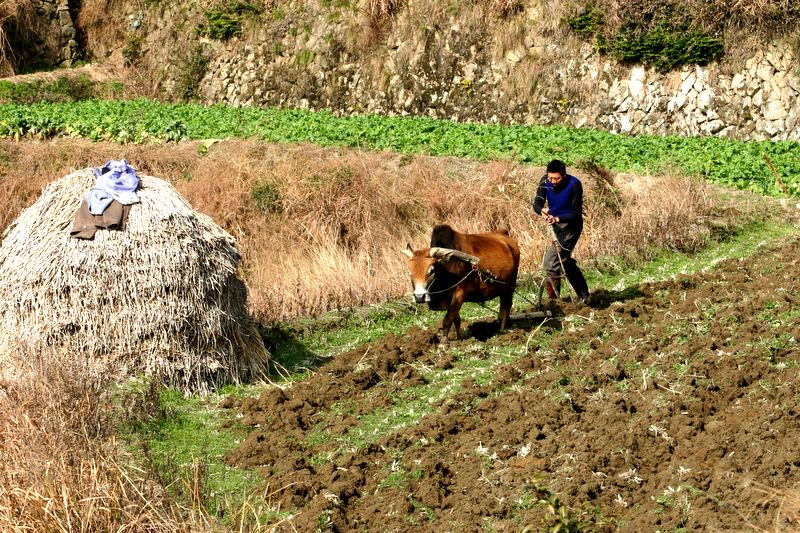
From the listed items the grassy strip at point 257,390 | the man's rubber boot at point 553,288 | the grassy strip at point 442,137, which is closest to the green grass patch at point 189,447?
the grassy strip at point 257,390

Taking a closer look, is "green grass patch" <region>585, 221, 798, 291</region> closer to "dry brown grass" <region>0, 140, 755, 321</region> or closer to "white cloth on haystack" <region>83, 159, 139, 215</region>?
"dry brown grass" <region>0, 140, 755, 321</region>

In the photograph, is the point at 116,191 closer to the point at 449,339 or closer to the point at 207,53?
the point at 449,339

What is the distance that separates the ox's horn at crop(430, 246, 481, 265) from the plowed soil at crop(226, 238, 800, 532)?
3.13ft

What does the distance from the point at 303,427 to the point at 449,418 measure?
4.34ft

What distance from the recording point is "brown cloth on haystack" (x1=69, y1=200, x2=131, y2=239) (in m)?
11.0

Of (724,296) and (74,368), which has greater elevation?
(74,368)

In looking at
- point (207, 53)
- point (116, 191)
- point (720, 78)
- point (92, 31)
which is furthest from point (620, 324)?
point (92, 31)

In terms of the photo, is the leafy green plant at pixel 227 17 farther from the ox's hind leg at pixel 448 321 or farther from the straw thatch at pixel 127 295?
the ox's hind leg at pixel 448 321

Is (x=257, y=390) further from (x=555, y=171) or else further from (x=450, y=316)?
(x=555, y=171)

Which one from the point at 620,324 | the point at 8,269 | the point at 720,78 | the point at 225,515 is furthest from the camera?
the point at 720,78

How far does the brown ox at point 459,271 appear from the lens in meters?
11.5

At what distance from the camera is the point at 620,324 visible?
1220 cm

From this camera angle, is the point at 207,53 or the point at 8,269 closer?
the point at 8,269

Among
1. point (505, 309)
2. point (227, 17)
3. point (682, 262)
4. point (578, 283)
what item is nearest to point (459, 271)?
point (505, 309)
